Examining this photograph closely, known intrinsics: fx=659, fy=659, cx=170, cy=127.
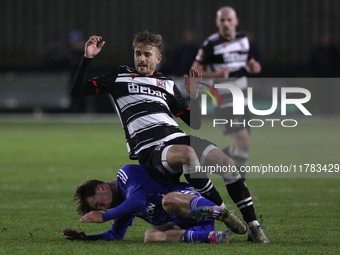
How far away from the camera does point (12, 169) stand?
36.3 ft

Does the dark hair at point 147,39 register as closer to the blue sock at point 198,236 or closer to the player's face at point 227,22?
the blue sock at point 198,236

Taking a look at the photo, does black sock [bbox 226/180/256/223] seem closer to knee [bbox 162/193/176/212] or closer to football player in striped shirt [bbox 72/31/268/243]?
football player in striped shirt [bbox 72/31/268/243]

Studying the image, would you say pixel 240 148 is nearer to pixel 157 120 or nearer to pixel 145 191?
pixel 157 120

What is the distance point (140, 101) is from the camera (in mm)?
5840

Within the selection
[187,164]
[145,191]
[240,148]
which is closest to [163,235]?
[145,191]

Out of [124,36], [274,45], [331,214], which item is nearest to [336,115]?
[274,45]

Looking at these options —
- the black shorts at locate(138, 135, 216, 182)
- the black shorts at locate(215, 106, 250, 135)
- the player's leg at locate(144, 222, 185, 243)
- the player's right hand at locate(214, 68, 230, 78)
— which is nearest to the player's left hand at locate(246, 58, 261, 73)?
the player's right hand at locate(214, 68, 230, 78)

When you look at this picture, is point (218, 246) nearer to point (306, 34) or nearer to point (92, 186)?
point (92, 186)

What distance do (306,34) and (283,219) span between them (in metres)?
20.3

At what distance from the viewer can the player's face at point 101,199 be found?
5.53 metres

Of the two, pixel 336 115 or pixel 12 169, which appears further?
pixel 336 115

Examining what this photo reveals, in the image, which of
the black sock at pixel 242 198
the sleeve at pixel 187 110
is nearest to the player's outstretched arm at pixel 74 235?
the black sock at pixel 242 198

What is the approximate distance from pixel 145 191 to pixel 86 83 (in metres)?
1.09

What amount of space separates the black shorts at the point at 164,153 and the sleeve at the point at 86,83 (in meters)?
0.70
